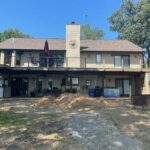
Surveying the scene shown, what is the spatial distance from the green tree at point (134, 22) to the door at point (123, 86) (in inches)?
551

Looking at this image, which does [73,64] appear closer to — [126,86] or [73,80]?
[73,80]

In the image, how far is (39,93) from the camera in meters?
25.3

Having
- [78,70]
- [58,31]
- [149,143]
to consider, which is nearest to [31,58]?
[78,70]

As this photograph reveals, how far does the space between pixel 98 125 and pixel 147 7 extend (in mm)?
32019

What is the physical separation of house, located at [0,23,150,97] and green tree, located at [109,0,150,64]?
41.0 feet

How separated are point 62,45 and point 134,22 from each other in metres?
17.9

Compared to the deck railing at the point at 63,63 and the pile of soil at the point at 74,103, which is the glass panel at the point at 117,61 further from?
the pile of soil at the point at 74,103

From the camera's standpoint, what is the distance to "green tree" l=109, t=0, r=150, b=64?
38.2 metres

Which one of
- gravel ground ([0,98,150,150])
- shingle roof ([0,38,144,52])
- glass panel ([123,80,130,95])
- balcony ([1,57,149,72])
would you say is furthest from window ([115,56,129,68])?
gravel ground ([0,98,150,150])

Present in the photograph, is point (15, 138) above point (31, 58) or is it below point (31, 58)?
below

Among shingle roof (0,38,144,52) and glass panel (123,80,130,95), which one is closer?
shingle roof (0,38,144,52)

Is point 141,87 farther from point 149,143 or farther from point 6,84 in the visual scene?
point 149,143

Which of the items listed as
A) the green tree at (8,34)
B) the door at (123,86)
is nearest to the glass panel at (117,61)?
the door at (123,86)

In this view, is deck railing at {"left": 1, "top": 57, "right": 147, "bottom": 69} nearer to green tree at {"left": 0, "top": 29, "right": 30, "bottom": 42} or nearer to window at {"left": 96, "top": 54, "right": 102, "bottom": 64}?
window at {"left": 96, "top": 54, "right": 102, "bottom": 64}
